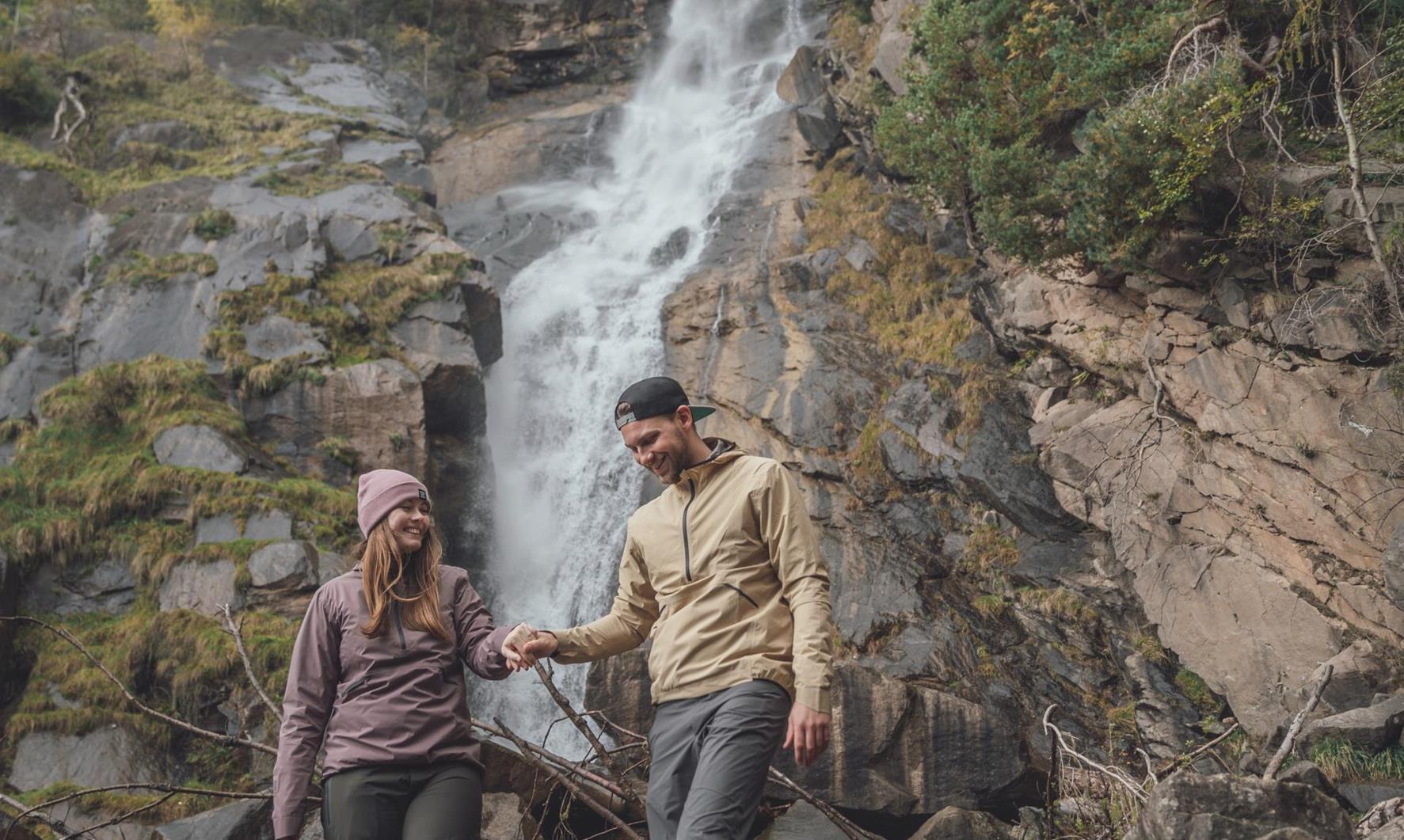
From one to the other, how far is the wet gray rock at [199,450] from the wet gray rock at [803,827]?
986 centimetres

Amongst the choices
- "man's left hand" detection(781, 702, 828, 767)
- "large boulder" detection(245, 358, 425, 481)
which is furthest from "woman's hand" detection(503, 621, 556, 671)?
"large boulder" detection(245, 358, 425, 481)

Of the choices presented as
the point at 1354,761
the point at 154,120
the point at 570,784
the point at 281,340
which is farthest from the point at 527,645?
the point at 154,120

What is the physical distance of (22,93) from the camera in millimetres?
19297

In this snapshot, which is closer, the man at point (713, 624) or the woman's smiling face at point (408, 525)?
the man at point (713, 624)

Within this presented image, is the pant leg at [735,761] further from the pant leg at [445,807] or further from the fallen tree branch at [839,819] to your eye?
the fallen tree branch at [839,819]

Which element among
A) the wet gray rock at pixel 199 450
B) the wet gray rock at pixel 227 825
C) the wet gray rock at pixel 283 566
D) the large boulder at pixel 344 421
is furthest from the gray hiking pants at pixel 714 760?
the large boulder at pixel 344 421

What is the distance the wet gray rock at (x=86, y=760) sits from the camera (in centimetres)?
914

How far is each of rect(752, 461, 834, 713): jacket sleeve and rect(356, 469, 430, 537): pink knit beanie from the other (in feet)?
4.58

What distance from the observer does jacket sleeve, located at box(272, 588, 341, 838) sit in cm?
326

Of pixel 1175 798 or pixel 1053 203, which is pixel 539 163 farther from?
pixel 1175 798

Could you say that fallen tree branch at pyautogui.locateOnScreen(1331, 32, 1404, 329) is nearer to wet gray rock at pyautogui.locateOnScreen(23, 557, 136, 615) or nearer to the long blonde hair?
the long blonde hair

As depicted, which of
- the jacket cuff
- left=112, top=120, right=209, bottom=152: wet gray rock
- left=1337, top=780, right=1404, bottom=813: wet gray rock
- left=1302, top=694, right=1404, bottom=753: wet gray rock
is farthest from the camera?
left=112, top=120, right=209, bottom=152: wet gray rock

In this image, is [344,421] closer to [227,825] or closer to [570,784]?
[227,825]

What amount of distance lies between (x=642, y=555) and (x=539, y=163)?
23488mm
